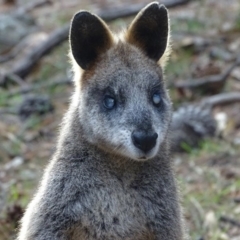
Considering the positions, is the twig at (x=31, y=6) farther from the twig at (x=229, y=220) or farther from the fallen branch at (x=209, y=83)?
the twig at (x=229, y=220)

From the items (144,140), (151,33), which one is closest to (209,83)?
(151,33)

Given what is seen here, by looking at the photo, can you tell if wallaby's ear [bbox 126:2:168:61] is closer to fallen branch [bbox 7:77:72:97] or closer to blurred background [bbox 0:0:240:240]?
blurred background [bbox 0:0:240:240]

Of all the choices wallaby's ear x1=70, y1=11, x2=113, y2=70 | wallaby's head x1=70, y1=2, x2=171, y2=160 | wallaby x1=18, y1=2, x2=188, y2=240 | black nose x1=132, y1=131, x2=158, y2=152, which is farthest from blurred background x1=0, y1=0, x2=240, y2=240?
black nose x1=132, y1=131, x2=158, y2=152

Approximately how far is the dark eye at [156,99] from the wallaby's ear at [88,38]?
18.0 inches

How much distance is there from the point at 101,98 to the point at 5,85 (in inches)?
264

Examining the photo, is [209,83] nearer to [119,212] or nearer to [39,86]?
[39,86]

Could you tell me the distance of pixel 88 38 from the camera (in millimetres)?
5484

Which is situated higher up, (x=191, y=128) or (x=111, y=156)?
(x=111, y=156)

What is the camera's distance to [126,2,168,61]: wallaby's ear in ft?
18.2

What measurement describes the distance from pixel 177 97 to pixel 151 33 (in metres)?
5.29

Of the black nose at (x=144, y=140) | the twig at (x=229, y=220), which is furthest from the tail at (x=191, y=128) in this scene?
the black nose at (x=144, y=140)

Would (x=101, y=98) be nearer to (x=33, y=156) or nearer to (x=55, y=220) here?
(x=55, y=220)

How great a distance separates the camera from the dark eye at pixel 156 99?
17.5ft

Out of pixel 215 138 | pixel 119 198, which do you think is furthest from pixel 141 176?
pixel 215 138
